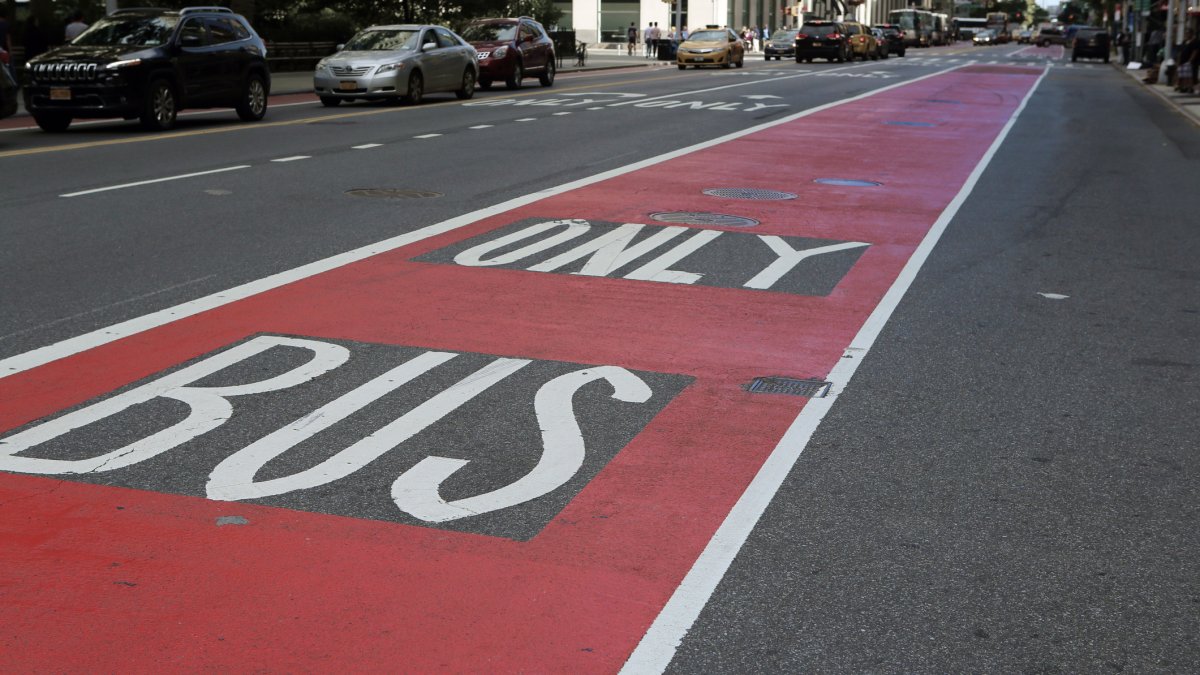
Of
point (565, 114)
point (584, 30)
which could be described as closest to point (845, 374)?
point (565, 114)

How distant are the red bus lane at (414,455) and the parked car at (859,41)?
54611 millimetres

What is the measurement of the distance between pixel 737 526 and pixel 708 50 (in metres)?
49.5

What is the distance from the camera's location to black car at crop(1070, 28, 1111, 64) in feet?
233

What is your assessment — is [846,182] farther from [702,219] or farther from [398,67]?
[398,67]

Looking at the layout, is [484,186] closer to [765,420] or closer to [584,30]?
[765,420]

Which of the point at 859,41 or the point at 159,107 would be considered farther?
the point at 859,41

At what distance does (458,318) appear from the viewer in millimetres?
8172

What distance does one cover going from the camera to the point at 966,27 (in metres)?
158

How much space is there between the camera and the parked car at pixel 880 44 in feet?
227

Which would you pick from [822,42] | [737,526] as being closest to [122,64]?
[737,526]

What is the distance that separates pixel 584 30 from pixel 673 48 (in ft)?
104

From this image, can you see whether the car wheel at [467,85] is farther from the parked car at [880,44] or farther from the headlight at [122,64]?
the parked car at [880,44]

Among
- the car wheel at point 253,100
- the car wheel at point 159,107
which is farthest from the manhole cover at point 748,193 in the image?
the car wheel at point 253,100

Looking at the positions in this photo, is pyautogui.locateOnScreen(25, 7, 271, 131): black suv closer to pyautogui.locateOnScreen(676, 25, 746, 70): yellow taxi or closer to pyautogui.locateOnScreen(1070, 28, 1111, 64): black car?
pyautogui.locateOnScreen(676, 25, 746, 70): yellow taxi
